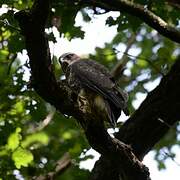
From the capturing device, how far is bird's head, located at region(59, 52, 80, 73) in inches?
208

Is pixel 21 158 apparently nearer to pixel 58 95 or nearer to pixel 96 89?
pixel 96 89

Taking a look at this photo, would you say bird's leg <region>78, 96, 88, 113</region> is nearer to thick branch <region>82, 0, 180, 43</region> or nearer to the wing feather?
the wing feather

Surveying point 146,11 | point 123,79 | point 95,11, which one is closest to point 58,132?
point 123,79

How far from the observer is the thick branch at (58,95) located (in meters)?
3.41

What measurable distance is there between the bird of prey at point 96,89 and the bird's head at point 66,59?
0.61 feet

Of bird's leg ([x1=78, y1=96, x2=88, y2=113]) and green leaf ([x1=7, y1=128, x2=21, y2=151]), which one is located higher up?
green leaf ([x1=7, y1=128, x2=21, y2=151])

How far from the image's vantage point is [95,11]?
194 inches

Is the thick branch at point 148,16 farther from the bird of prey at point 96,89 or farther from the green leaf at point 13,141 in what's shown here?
the green leaf at point 13,141

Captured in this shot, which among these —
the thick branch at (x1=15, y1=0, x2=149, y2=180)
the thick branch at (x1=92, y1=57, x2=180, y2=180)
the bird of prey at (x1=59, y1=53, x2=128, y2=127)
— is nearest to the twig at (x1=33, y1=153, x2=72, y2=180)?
the thick branch at (x1=92, y1=57, x2=180, y2=180)

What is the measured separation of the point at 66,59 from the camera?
17.9 ft

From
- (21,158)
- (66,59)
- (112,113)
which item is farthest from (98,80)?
(21,158)

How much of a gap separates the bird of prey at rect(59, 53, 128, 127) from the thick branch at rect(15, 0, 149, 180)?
110mm

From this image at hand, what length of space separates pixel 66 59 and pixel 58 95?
5.69 ft

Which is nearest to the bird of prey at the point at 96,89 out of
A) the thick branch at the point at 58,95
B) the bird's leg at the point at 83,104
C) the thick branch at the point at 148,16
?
the bird's leg at the point at 83,104
